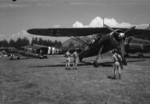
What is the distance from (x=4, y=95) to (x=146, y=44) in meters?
29.0

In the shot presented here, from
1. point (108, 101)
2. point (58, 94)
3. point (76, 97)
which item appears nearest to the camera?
point (108, 101)

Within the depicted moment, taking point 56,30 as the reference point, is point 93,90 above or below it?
below

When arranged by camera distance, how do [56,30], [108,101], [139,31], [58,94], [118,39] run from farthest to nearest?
[139,31]
[56,30]
[118,39]
[58,94]
[108,101]

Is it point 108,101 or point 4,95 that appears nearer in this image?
point 108,101

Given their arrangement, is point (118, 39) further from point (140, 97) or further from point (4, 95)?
point (4, 95)

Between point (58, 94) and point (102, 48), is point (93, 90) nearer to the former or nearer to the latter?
point (58, 94)

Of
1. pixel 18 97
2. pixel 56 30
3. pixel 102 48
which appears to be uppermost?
pixel 56 30

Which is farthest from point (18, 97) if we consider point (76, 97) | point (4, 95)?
point (76, 97)

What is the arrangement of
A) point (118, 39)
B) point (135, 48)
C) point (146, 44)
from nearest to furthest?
point (118, 39) → point (135, 48) → point (146, 44)

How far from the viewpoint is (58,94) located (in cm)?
610

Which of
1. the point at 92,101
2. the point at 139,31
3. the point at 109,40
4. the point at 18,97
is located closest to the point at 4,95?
the point at 18,97

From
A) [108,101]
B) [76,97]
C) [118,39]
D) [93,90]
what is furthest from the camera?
[118,39]

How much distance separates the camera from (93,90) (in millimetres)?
6645

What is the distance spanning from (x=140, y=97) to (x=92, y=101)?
1.61 metres
